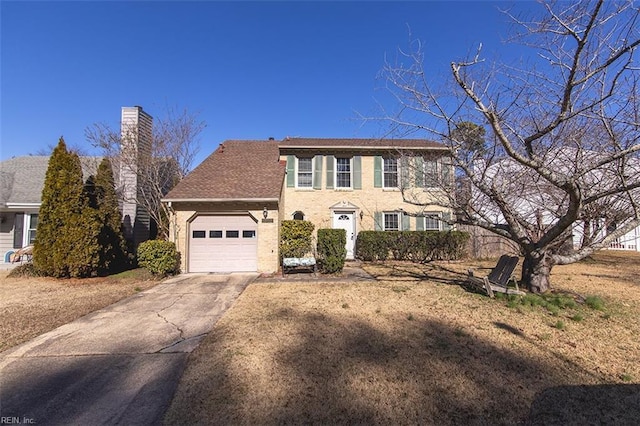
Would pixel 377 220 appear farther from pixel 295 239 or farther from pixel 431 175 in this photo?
pixel 431 175

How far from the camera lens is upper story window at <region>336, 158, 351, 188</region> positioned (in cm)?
1487

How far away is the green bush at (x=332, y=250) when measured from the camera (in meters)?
10.1

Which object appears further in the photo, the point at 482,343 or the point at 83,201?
the point at 83,201

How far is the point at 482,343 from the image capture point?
14.5 feet

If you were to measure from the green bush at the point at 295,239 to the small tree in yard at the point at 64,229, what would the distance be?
607cm

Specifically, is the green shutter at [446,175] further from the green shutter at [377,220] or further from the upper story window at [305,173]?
the upper story window at [305,173]

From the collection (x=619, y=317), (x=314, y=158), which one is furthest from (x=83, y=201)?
(x=619, y=317)

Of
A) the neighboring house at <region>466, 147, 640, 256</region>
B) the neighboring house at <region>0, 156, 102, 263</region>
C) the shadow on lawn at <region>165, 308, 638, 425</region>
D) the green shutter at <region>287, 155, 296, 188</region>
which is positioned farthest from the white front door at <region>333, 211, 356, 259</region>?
the neighboring house at <region>0, 156, 102, 263</region>

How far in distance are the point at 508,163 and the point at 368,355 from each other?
6095mm

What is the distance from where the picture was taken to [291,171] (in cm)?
1465

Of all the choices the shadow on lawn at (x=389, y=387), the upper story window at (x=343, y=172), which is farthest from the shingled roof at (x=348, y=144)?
the shadow on lawn at (x=389, y=387)

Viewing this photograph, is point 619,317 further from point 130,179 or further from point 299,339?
point 130,179

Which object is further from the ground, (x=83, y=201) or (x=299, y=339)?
→ (x=83, y=201)

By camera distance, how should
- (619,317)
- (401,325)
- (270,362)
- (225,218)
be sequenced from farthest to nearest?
1. (225,218)
2. (619,317)
3. (401,325)
4. (270,362)
